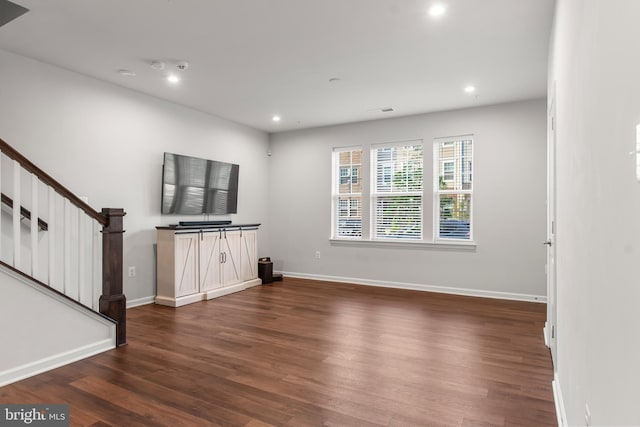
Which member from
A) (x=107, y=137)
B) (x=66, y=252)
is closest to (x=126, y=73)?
(x=107, y=137)

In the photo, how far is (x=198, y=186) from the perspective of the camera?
5586 mm

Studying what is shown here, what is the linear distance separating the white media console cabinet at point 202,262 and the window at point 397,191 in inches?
85.5

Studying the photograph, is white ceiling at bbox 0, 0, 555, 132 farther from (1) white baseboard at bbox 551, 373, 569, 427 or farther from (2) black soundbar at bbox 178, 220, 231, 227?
(1) white baseboard at bbox 551, 373, 569, 427

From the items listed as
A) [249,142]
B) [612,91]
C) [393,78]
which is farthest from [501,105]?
[612,91]

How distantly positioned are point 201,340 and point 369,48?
10.4 feet

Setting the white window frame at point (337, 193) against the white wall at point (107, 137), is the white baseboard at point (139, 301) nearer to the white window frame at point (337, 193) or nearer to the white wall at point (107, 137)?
the white wall at point (107, 137)

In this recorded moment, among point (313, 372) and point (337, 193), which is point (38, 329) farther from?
point (337, 193)

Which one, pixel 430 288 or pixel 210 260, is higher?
pixel 210 260

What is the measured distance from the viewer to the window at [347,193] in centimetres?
651

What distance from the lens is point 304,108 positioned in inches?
219

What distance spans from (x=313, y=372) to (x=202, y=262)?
9.65 ft

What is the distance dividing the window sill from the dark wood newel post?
3873mm

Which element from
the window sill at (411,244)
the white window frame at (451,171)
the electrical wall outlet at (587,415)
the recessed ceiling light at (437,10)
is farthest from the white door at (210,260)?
the electrical wall outlet at (587,415)

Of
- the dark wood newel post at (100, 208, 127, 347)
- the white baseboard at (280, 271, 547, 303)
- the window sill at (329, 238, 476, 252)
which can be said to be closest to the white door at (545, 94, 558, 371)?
the white baseboard at (280, 271, 547, 303)
